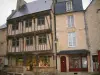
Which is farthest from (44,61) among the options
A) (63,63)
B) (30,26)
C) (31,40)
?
(30,26)

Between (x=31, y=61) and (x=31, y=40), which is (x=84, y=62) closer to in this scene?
(x=31, y=61)

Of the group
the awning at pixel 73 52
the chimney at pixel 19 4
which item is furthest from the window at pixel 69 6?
the chimney at pixel 19 4

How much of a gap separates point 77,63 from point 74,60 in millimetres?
539

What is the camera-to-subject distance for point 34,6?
88.8 feet

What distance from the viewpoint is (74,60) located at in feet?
72.6

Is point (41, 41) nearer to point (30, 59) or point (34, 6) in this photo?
point (30, 59)

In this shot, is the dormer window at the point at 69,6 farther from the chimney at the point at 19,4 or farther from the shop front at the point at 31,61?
the chimney at the point at 19,4

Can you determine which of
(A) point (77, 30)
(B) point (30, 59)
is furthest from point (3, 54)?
(A) point (77, 30)

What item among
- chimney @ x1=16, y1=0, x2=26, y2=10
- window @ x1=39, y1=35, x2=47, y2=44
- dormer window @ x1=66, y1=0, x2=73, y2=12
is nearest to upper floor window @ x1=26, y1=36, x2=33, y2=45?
window @ x1=39, y1=35, x2=47, y2=44

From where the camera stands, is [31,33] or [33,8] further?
[33,8]

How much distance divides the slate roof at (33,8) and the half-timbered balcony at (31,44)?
3.85m

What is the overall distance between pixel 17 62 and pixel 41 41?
5.37 meters

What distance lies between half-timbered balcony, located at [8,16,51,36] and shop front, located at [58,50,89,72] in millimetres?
4064

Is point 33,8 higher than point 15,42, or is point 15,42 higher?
point 33,8
